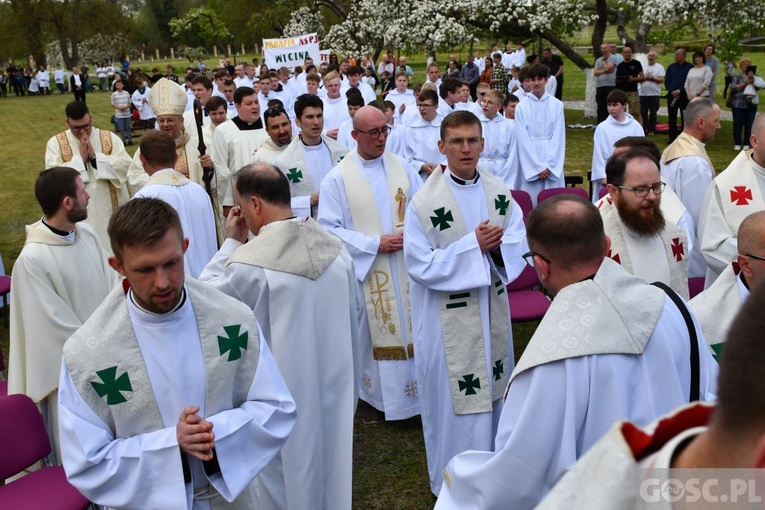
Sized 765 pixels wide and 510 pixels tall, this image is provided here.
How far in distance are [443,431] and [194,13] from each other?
58.7 metres

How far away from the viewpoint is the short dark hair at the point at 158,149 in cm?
602

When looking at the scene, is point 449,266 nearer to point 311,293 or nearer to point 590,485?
point 311,293

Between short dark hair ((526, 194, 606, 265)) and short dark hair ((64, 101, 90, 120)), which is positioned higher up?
short dark hair ((64, 101, 90, 120))

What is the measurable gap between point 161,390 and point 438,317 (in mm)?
2334

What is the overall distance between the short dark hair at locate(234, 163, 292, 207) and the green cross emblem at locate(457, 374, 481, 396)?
173 centimetres

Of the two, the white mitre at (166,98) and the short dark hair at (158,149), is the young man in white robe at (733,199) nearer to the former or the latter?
the short dark hair at (158,149)

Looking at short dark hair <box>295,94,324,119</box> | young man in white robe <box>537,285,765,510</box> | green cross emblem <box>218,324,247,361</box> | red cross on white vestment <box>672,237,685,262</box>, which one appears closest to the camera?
young man in white robe <box>537,285,765,510</box>

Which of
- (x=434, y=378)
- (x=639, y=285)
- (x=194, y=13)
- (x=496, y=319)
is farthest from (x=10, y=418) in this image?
(x=194, y=13)

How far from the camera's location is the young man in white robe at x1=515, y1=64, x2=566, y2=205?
10211 mm

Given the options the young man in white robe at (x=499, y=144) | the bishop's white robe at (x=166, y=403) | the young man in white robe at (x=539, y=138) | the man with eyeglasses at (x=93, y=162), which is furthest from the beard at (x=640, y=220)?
the young man in white robe at (x=499, y=144)

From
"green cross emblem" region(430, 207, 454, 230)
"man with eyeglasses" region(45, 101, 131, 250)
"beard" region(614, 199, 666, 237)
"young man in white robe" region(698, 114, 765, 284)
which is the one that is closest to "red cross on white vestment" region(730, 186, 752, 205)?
"young man in white robe" region(698, 114, 765, 284)

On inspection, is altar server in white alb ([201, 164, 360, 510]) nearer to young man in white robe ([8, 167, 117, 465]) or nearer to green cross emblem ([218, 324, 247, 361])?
green cross emblem ([218, 324, 247, 361])

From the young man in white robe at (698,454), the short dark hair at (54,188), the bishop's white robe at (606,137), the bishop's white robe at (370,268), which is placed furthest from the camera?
the bishop's white robe at (606,137)

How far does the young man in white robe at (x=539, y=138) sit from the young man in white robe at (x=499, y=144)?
0.11 meters
